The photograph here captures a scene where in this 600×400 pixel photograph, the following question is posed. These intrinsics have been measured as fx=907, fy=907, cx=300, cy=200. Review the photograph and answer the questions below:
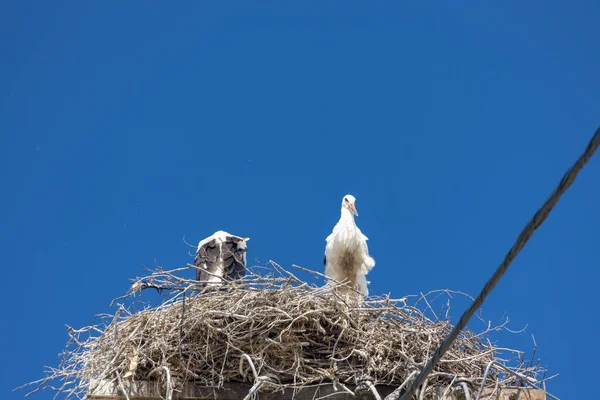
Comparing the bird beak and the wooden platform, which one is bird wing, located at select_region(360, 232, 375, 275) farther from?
the wooden platform

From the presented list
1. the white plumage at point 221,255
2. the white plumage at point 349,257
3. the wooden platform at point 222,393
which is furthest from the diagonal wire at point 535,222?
the white plumage at point 221,255

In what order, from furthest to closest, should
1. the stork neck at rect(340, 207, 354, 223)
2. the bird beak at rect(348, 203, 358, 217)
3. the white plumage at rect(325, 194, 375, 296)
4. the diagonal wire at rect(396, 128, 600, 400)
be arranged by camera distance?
the bird beak at rect(348, 203, 358, 217)
the stork neck at rect(340, 207, 354, 223)
the white plumage at rect(325, 194, 375, 296)
the diagonal wire at rect(396, 128, 600, 400)

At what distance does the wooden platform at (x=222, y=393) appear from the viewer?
208 inches

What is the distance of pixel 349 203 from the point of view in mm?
9391

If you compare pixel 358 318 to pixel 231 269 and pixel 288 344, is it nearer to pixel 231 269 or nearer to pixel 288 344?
pixel 288 344

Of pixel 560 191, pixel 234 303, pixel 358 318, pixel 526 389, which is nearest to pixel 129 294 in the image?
pixel 234 303

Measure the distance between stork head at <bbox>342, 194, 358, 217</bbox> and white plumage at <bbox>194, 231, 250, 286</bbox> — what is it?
1145mm

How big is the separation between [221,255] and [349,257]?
141 centimetres

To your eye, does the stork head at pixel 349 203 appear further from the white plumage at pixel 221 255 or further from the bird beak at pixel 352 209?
the white plumage at pixel 221 255

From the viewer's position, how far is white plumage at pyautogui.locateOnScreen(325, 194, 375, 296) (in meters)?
8.88

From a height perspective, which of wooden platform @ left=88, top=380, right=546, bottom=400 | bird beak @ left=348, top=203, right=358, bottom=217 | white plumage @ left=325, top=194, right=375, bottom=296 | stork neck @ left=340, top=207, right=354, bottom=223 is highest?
bird beak @ left=348, top=203, right=358, bottom=217

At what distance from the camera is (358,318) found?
564cm

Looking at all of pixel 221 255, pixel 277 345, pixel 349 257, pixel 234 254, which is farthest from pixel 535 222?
pixel 221 255

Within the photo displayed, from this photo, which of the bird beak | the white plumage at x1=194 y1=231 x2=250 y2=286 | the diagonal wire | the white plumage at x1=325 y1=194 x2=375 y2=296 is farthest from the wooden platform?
the bird beak
